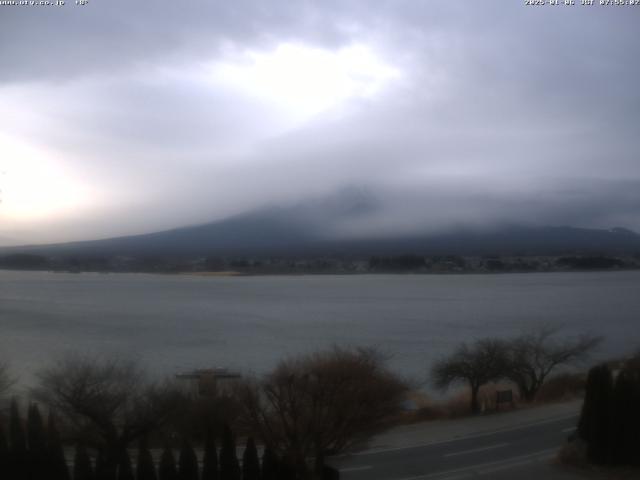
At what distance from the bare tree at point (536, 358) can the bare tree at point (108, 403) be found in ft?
26.2

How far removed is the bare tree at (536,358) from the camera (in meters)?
14.5

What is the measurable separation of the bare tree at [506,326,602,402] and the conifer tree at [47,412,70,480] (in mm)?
9694

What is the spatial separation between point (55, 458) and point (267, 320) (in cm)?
2447

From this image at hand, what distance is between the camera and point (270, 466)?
6.52 meters

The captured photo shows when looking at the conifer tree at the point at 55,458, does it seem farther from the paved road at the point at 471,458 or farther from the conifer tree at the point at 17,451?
the paved road at the point at 471,458

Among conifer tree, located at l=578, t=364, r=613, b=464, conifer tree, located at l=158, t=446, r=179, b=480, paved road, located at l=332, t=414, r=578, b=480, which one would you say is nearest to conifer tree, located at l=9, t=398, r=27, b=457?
conifer tree, located at l=158, t=446, r=179, b=480

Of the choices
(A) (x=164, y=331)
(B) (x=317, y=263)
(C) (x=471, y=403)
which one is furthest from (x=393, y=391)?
(B) (x=317, y=263)

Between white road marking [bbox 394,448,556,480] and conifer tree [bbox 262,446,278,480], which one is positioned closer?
conifer tree [bbox 262,446,278,480]

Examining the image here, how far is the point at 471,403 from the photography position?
42.5ft

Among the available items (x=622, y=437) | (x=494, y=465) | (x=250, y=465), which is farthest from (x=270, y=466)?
(x=622, y=437)

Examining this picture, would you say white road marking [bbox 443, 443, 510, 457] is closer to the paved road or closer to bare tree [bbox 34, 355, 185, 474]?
the paved road

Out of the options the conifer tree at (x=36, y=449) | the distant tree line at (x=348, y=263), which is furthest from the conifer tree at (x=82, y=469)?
the distant tree line at (x=348, y=263)

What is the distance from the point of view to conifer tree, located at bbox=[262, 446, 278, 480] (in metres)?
6.50

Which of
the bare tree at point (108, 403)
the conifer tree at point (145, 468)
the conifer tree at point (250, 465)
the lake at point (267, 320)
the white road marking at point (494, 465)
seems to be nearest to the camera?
the conifer tree at point (145, 468)
